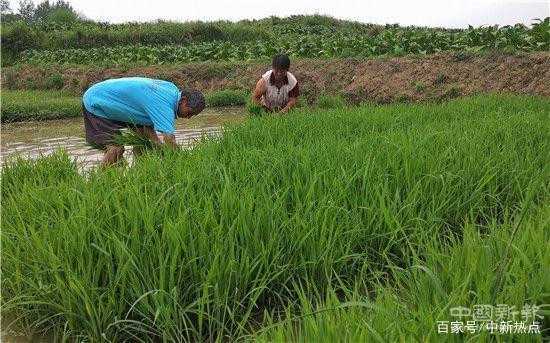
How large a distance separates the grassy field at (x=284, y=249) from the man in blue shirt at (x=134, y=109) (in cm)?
63

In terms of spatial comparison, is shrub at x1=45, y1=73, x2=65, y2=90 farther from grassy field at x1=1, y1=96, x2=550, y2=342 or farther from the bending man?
grassy field at x1=1, y1=96, x2=550, y2=342

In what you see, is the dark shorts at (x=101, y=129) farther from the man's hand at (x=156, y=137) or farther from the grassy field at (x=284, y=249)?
→ the grassy field at (x=284, y=249)

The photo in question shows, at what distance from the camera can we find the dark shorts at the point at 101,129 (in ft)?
13.1

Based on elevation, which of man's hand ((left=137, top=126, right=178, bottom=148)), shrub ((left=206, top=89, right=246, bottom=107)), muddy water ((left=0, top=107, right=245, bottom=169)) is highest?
man's hand ((left=137, top=126, right=178, bottom=148))

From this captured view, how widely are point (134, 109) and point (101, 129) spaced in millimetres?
372

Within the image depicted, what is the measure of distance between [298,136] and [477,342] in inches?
116

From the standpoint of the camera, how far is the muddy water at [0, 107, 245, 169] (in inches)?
218

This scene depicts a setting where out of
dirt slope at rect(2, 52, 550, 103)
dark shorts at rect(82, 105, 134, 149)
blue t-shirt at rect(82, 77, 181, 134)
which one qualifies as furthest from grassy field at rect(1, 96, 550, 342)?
dirt slope at rect(2, 52, 550, 103)

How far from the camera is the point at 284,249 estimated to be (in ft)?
6.38

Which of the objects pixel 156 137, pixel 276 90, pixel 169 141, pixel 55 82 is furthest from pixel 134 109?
pixel 55 82

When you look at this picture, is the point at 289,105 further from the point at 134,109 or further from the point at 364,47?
the point at 364,47

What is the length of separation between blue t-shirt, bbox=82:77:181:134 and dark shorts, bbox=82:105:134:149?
0.04 metres

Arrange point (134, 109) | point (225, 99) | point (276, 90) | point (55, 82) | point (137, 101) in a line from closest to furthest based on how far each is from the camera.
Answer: point (137, 101) → point (134, 109) → point (276, 90) → point (225, 99) → point (55, 82)

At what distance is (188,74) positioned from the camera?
13.5 m
